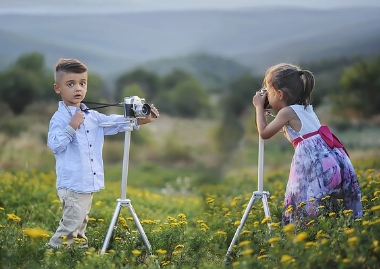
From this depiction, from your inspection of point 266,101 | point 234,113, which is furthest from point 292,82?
point 234,113

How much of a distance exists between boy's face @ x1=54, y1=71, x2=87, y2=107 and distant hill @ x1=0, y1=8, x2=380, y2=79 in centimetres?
748

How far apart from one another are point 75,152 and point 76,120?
0.25 m

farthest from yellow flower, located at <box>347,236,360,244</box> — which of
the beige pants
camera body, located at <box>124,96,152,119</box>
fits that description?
the beige pants

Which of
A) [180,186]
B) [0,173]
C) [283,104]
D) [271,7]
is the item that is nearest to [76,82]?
[283,104]

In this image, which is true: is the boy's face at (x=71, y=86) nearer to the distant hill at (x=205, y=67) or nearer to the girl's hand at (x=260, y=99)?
the girl's hand at (x=260, y=99)

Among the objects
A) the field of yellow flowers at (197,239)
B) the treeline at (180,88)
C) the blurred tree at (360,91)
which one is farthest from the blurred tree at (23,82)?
the blurred tree at (360,91)

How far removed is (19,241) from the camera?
12.7ft

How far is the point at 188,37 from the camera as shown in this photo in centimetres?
1281

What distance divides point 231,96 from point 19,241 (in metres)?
7.19

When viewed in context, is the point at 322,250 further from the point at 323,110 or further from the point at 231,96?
the point at 323,110

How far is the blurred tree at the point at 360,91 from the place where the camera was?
39.2 ft

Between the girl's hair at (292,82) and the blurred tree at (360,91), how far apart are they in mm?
7956

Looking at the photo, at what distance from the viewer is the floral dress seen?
407cm

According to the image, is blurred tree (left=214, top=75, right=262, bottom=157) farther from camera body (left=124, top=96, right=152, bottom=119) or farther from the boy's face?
camera body (left=124, top=96, right=152, bottom=119)
